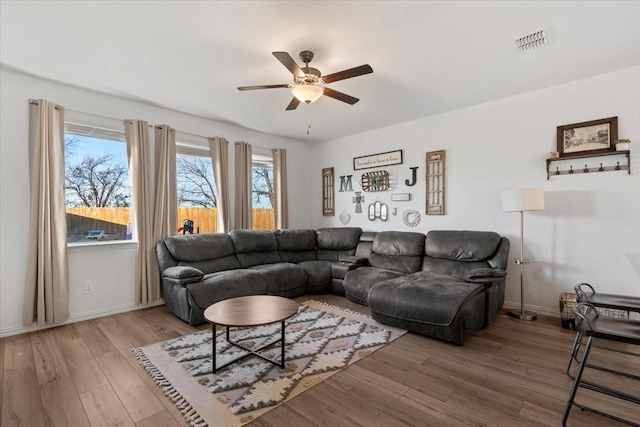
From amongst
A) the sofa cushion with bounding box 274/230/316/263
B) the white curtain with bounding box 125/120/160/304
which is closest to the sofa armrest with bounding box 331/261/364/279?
the sofa cushion with bounding box 274/230/316/263

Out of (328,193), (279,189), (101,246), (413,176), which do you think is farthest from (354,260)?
(101,246)

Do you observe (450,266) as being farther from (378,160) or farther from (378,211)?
(378,160)

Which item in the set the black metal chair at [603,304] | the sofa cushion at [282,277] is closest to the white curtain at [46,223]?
the sofa cushion at [282,277]

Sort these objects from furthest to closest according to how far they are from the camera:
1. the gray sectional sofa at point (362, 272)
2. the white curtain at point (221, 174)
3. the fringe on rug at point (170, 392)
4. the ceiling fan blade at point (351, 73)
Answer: the white curtain at point (221, 174), the gray sectional sofa at point (362, 272), the ceiling fan blade at point (351, 73), the fringe on rug at point (170, 392)

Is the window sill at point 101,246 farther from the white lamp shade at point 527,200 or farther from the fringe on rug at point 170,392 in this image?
the white lamp shade at point 527,200

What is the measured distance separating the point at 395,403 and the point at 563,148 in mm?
3279

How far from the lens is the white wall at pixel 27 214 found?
2.91 m

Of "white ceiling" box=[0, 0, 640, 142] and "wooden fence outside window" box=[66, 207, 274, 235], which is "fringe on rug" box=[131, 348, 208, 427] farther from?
"white ceiling" box=[0, 0, 640, 142]

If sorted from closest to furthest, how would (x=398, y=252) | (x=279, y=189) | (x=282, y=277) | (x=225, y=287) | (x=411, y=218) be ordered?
1. (x=225, y=287)
2. (x=282, y=277)
3. (x=398, y=252)
4. (x=411, y=218)
5. (x=279, y=189)

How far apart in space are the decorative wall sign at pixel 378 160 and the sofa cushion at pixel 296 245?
1.49 metres

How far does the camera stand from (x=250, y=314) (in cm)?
226

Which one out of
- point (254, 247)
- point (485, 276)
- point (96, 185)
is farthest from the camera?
point (254, 247)

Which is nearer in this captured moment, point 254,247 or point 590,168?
point 590,168

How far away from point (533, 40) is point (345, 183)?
11.2ft
